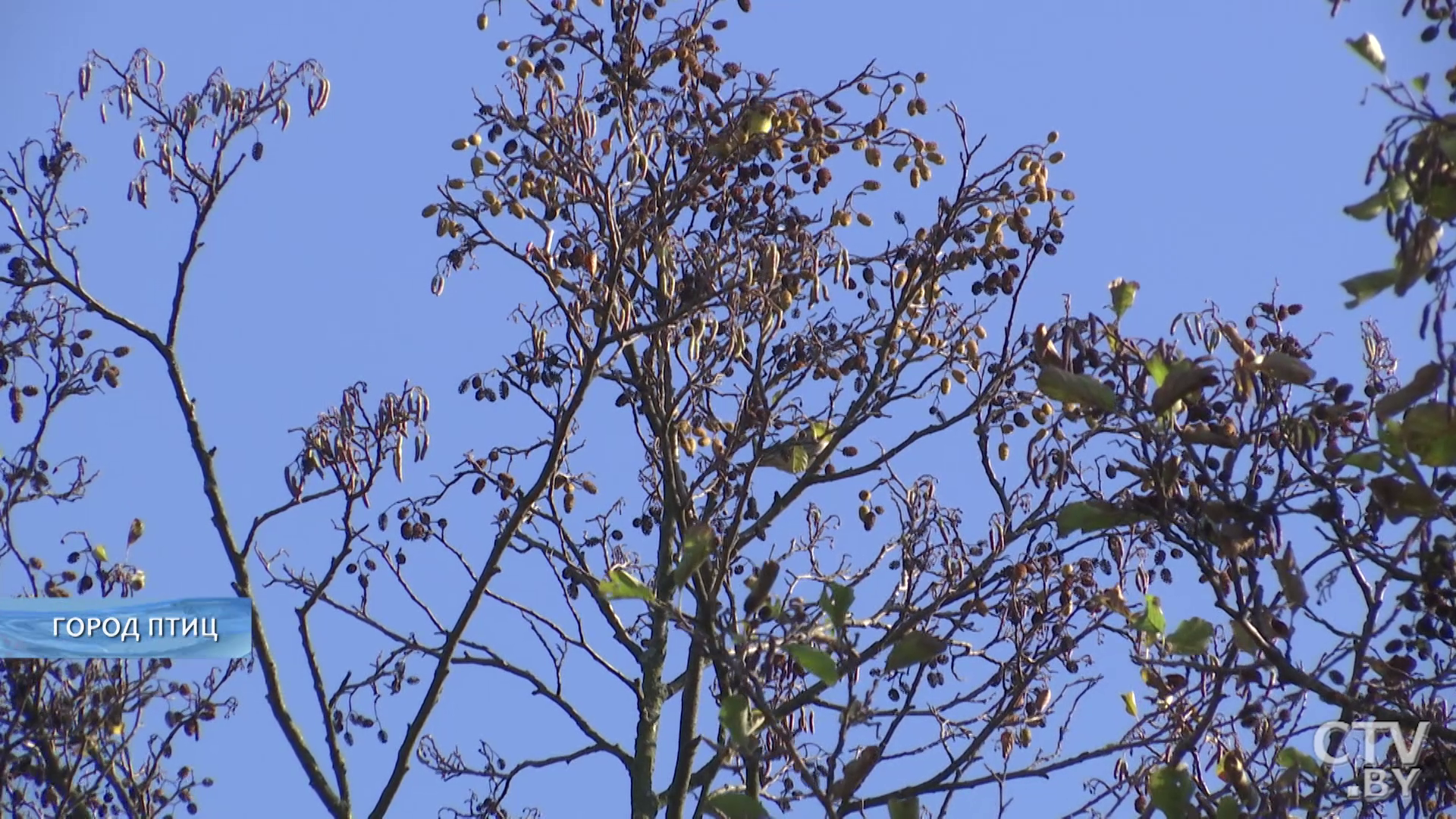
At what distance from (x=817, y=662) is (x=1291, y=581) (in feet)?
3.06

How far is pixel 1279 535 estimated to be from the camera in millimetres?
3896

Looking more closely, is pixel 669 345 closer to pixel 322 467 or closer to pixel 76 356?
pixel 322 467

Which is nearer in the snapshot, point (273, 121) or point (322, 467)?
point (322, 467)

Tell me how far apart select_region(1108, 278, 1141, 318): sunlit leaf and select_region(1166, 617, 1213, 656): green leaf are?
72 cm

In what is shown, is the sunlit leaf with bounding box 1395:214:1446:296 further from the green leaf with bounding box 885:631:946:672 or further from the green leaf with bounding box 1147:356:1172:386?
the green leaf with bounding box 885:631:946:672

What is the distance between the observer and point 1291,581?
138 inches

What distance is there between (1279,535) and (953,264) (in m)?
2.89

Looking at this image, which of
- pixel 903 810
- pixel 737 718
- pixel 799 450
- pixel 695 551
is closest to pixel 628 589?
pixel 695 551

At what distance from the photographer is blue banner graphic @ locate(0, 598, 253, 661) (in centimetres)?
636

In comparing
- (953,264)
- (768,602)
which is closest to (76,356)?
(953,264)

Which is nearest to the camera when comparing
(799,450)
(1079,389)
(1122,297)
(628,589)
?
(628,589)

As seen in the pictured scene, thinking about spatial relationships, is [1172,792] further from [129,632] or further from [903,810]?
[129,632]

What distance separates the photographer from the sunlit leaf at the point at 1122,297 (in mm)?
4070

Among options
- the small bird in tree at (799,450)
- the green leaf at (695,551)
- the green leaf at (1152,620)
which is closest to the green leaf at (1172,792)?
the green leaf at (1152,620)
